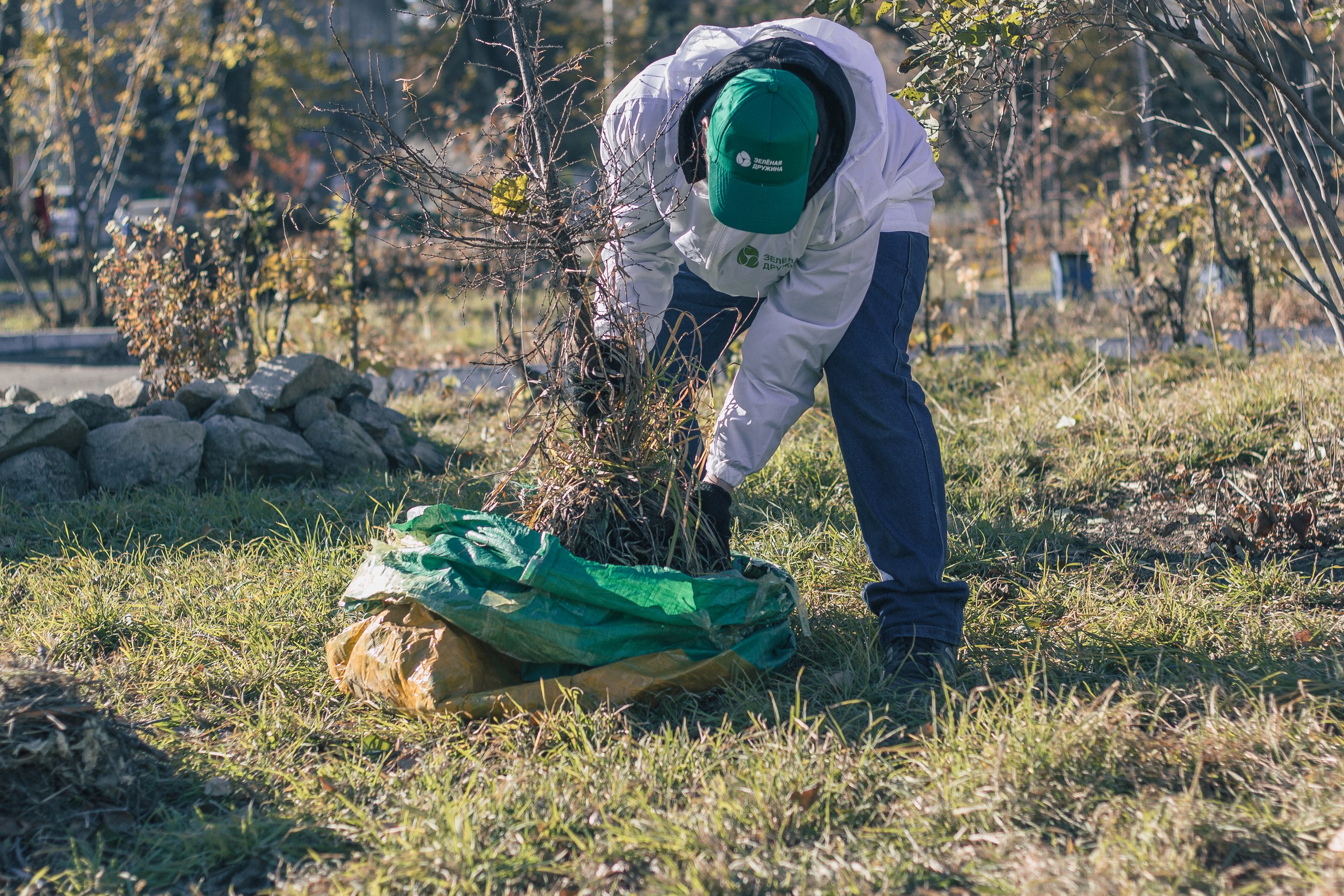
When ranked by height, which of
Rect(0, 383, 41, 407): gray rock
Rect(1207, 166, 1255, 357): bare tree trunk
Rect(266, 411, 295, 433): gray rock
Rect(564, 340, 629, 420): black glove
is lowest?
Rect(266, 411, 295, 433): gray rock

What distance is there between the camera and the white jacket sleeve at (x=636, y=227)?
264 cm

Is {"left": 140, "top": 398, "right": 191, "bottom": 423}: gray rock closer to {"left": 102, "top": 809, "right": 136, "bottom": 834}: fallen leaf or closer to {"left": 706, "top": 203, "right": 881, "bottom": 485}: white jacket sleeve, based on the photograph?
{"left": 102, "top": 809, "right": 136, "bottom": 834}: fallen leaf

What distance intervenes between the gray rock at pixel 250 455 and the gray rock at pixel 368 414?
0.38 metres

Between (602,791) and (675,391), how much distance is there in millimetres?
1213

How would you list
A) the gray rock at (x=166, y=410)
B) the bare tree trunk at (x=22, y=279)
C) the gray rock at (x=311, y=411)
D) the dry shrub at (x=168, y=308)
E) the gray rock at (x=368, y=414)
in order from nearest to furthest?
the gray rock at (x=166, y=410)
the gray rock at (x=311, y=411)
the gray rock at (x=368, y=414)
the dry shrub at (x=168, y=308)
the bare tree trunk at (x=22, y=279)

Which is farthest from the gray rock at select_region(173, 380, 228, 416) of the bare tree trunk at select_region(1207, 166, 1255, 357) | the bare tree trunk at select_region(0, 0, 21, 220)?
the bare tree trunk at select_region(0, 0, 21, 220)

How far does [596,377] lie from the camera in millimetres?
2701

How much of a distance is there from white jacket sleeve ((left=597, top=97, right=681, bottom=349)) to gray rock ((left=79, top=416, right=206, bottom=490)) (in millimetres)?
2327

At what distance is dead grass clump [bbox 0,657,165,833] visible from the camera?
6.78 feet

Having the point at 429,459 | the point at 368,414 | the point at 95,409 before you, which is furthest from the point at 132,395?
the point at 429,459

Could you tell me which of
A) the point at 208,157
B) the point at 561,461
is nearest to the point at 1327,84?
the point at 561,461

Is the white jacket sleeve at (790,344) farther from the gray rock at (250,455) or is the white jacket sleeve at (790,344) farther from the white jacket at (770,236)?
the gray rock at (250,455)

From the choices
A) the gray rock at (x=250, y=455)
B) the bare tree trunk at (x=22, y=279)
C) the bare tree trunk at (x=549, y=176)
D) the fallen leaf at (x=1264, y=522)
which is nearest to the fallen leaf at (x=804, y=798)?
the bare tree trunk at (x=549, y=176)

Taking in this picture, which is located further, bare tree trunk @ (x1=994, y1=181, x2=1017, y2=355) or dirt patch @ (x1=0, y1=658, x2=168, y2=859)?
bare tree trunk @ (x1=994, y1=181, x2=1017, y2=355)
